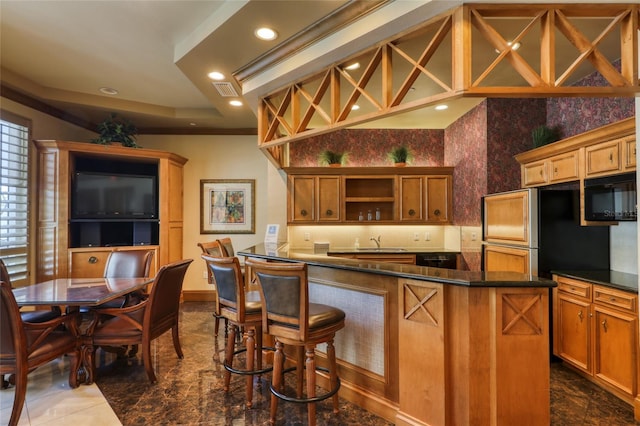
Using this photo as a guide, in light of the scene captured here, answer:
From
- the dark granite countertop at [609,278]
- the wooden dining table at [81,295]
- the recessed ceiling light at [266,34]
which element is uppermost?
the recessed ceiling light at [266,34]

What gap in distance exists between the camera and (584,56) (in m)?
1.83

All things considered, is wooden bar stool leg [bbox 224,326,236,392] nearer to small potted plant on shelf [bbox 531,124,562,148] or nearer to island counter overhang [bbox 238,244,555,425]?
island counter overhang [bbox 238,244,555,425]

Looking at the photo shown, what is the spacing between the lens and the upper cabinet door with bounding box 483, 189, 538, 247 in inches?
123

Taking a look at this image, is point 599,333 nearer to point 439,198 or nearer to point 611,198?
point 611,198

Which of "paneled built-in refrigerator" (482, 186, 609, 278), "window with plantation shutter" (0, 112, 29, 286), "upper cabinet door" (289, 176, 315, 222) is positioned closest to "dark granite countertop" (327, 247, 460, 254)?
"upper cabinet door" (289, 176, 315, 222)

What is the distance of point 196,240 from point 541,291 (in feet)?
16.8

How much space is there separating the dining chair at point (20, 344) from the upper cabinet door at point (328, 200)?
3.46 m

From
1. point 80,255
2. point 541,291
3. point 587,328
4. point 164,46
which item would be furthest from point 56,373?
point 587,328

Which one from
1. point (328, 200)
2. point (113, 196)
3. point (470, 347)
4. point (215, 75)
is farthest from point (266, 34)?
point (113, 196)

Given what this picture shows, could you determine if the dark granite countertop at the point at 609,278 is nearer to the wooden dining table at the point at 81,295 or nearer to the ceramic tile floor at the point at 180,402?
the ceramic tile floor at the point at 180,402

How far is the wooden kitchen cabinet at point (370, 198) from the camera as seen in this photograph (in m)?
5.24

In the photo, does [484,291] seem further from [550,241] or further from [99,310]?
[99,310]

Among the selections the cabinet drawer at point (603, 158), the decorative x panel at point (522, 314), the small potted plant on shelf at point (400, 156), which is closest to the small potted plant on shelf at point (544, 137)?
the cabinet drawer at point (603, 158)

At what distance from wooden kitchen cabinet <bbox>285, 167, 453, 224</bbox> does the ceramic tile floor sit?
2.59 m
